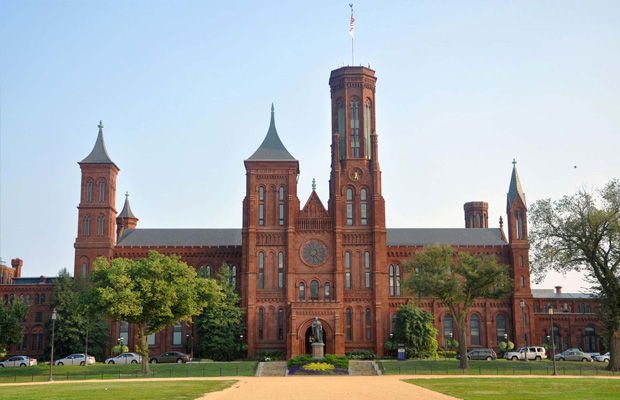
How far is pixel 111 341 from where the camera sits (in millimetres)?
88000

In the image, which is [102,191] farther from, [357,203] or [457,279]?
[457,279]

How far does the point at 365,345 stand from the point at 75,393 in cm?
4566

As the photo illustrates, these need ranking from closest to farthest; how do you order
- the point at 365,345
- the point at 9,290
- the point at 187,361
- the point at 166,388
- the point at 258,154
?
the point at 166,388 → the point at 187,361 → the point at 365,345 → the point at 258,154 → the point at 9,290

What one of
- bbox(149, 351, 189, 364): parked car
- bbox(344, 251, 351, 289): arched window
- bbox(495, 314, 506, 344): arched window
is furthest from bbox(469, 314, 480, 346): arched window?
bbox(149, 351, 189, 364): parked car

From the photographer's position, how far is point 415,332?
8188 centimetres

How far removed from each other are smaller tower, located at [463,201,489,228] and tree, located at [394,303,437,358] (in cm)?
3606

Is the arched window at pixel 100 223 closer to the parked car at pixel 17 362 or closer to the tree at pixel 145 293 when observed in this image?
the parked car at pixel 17 362

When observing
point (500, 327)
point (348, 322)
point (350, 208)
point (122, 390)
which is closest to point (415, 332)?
point (348, 322)

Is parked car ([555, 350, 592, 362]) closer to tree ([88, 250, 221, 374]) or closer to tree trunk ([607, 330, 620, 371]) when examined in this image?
tree trunk ([607, 330, 620, 371])

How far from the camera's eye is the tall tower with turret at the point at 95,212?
297 ft

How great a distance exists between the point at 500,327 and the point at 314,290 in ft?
84.0

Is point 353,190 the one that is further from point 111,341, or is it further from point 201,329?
point 111,341

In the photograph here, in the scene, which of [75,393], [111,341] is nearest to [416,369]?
[75,393]

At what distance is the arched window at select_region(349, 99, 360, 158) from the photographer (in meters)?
90.6
